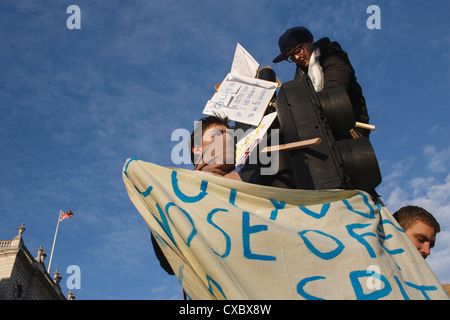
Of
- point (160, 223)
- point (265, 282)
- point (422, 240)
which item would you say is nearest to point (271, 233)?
point (265, 282)

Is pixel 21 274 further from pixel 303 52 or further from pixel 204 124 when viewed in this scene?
pixel 303 52

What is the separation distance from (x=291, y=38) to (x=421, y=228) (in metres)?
2.06

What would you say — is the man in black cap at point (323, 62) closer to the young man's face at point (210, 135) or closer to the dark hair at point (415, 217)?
the dark hair at point (415, 217)

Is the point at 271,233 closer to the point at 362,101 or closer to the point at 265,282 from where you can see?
the point at 265,282

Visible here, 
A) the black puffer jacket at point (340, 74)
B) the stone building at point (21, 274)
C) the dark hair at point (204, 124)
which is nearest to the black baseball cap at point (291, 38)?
the black puffer jacket at point (340, 74)

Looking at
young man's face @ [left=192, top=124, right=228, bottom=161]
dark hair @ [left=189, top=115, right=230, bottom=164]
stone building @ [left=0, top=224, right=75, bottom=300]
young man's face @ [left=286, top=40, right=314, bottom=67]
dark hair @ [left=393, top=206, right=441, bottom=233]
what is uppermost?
stone building @ [left=0, top=224, right=75, bottom=300]

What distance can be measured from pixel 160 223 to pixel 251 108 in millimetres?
1630

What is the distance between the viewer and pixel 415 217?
3.05m

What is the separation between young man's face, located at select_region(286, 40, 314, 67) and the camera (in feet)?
12.6

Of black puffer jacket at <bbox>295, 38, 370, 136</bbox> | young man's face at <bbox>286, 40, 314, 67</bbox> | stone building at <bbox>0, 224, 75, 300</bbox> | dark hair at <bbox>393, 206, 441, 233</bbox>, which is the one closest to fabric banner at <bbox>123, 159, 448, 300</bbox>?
dark hair at <bbox>393, 206, 441, 233</bbox>

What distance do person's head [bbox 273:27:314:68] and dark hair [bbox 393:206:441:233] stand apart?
166cm

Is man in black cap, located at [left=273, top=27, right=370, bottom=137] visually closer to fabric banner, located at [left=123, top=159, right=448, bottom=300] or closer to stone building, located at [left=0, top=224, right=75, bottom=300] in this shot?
fabric banner, located at [left=123, top=159, right=448, bottom=300]

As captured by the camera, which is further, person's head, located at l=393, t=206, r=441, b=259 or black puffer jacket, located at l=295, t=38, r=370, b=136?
black puffer jacket, located at l=295, t=38, r=370, b=136
